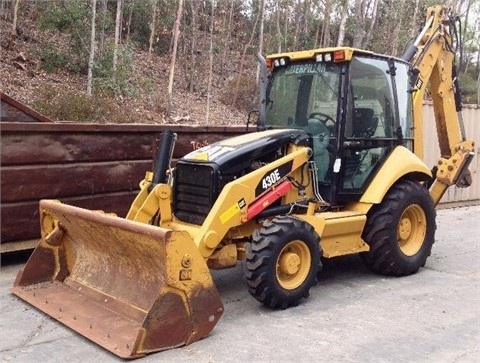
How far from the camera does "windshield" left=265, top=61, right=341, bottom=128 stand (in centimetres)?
588

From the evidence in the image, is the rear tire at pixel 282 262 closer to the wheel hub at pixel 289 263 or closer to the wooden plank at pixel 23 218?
the wheel hub at pixel 289 263

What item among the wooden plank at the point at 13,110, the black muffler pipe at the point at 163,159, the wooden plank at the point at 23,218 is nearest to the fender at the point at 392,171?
the black muffler pipe at the point at 163,159

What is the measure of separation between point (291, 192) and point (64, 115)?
1106 cm

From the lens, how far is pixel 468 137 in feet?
37.6

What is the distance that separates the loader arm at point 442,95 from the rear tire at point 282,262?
2471 mm

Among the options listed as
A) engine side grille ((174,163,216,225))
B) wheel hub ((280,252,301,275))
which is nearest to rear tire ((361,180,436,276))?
wheel hub ((280,252,301,275))

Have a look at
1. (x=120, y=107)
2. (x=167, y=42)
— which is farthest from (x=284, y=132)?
(x=167, y=42)

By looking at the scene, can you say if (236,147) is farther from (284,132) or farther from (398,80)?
(398,80)

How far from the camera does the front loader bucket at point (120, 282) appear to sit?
4176 millimetres

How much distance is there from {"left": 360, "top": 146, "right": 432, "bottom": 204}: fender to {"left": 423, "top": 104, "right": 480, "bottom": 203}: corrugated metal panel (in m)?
4.62

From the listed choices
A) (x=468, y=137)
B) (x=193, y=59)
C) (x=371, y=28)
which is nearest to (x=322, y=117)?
(x=468, y=137)

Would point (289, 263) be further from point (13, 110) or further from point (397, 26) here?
point (397, 26)

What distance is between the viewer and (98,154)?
6973 mm

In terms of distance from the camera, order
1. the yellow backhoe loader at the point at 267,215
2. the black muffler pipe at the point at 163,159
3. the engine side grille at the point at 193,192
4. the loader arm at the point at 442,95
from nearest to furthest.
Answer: the yellow backhoe loader at the point at 267,215 → the engine side grille at the point at 193,192 → the black muffler pipe at the point at 163,159 → the loader arm at the point at 442,95
